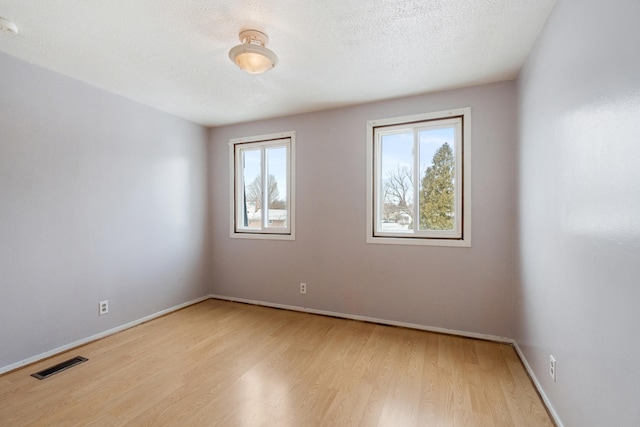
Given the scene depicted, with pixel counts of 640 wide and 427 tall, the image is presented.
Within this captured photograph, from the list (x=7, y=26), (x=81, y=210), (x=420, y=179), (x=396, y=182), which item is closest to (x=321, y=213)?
(x=396, y=182)

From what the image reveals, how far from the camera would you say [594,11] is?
50.8 inches

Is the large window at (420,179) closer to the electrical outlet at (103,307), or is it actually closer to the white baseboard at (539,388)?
the white baseboard at (539,388)

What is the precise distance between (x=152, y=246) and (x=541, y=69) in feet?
13.6

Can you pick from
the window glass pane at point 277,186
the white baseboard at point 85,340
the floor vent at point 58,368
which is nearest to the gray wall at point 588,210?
the window glass pane at point 277,186

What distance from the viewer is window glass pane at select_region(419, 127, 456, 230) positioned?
9.88 feet

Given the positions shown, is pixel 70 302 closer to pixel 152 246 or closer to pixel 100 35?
pixel 152 246

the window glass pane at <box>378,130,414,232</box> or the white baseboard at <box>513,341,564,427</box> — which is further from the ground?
the window glass pane at <box>378,130,414,232</box>

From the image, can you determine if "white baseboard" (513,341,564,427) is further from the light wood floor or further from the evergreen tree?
the evergreen tree

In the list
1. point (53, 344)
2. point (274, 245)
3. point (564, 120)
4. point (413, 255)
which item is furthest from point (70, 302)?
point (564, 120)

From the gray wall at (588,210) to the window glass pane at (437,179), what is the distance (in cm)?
91

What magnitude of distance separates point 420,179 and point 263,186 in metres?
2.14

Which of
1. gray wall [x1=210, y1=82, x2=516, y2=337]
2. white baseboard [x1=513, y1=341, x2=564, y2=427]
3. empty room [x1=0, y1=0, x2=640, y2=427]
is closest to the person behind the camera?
empty room [x1=0, y1=0, x2=640, y2=427]

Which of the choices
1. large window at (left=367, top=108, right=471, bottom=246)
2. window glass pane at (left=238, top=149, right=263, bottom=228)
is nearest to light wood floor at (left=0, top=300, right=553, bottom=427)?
large window at (left=367, top=108, right=471, bottom=246)

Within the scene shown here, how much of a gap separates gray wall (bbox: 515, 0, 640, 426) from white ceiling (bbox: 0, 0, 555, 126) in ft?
1.44
